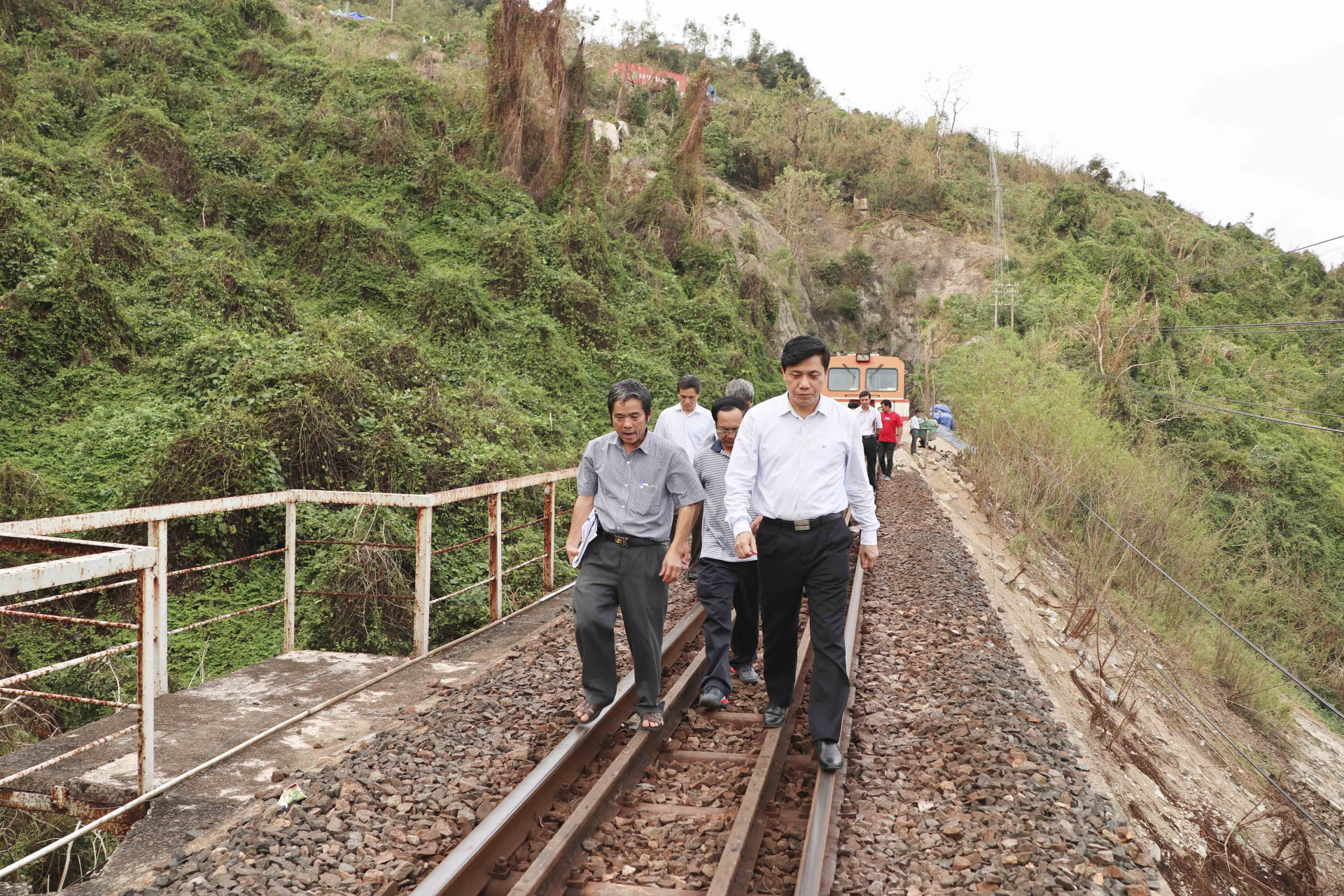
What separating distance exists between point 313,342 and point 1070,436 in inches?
545

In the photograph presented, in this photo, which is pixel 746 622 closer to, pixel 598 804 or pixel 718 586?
pixel 718 586

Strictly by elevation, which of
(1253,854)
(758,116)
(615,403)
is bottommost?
(1253,854)

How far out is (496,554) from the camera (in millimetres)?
7277

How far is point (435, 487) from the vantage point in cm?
1034

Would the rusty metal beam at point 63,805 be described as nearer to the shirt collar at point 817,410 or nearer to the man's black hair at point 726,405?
the shirt collar at point 817,410

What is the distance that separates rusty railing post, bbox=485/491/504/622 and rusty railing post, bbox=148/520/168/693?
2.56 m

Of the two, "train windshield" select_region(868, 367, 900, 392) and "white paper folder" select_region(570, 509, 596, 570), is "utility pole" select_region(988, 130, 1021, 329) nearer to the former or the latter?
"train windshield" select_region(868, 367, 900, 392)

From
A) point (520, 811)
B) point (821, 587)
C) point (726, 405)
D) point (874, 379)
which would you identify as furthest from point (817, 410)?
point (874, 379)

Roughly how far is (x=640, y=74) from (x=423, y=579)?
1560 inches

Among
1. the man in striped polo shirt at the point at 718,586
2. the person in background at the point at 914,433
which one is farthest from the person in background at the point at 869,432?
the person in background at the point at 914,433

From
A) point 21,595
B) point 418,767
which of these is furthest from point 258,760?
point 21,595

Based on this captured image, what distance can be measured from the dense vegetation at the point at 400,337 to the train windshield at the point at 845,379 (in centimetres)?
302

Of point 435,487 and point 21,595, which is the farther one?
point 435,487

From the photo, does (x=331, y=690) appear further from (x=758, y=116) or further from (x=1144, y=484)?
(x=758, y=116)
